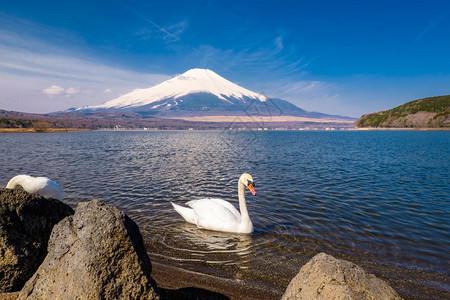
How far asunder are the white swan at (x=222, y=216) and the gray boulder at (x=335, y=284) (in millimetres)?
5642

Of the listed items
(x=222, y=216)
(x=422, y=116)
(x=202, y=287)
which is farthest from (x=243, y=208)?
(x=422, y=116)

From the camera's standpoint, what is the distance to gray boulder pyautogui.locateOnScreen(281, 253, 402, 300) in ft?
10.4

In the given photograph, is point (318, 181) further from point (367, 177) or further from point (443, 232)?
point (443, 232)

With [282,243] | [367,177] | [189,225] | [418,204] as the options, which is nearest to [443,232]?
[418,204]

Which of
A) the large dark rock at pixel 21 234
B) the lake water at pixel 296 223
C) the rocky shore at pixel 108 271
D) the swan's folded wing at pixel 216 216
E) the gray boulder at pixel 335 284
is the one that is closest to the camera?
the gray boulder at pixel 335 284

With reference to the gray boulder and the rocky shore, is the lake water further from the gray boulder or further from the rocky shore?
the rocky shore

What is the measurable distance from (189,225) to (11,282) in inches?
249

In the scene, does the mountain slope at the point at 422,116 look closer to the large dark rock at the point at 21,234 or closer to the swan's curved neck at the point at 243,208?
the swan's curved neck at the point at 243,208

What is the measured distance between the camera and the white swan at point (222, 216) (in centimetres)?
954

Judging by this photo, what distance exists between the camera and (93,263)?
11.6ft

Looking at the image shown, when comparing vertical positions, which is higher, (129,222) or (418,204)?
(129,222)

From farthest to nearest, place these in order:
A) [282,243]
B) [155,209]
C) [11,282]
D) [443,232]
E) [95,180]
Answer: [95,180]
[155,209]
[443,232]
[282,243]
[11,282]

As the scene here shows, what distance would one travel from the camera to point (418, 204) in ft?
44.2

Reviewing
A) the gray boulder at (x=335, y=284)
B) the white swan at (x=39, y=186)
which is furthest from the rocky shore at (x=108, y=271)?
the white swan at (x=39, y=186)
